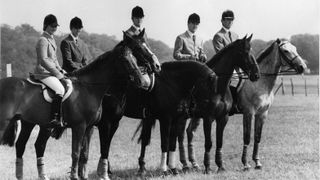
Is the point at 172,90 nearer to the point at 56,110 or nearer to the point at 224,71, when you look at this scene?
the point at 224,71

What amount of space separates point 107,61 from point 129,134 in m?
10.8

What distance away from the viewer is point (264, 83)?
9.82 meters

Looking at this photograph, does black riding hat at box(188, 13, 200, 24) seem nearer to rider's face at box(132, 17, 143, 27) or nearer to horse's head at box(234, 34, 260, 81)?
rider's face at box(132, 17, 143, 27)

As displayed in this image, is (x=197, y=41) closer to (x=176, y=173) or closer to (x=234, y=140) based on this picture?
(x=176, y=173)

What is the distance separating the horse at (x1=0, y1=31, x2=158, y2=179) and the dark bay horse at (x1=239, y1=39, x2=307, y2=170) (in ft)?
9.02

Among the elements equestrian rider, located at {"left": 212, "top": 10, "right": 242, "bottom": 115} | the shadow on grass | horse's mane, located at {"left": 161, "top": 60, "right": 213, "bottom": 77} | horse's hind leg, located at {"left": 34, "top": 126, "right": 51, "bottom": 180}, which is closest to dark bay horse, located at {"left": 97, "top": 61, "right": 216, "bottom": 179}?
horse's mane, located at {"left": 161, "top": 60, "right": 213, "bottom": 77}

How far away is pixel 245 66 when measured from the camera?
29.5 feet

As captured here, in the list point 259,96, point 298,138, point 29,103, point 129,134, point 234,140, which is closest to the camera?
point 29,103

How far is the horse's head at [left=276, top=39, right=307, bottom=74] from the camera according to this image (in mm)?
A: 9641

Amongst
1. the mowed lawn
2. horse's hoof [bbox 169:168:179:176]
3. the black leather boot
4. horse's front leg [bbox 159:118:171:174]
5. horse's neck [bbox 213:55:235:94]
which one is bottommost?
the mowed lawn

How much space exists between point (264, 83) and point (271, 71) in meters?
0.30

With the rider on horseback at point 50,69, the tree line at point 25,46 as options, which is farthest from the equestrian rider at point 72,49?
the tree line at point 25,46

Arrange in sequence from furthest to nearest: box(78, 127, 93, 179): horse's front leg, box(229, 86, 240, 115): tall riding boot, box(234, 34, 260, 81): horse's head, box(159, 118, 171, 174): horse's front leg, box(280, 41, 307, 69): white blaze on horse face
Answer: box(229, 86, 240, 115): tall riding boot < box(280, 41, 307, 69): white blaze on horse face < box(234, 34, 260, 81): horse's head < box(159, 118, 171, 174): horse's front leg < box(78, 127, 93, 179): horse's front leg

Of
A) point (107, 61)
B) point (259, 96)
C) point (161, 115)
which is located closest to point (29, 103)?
point (107, 61)
